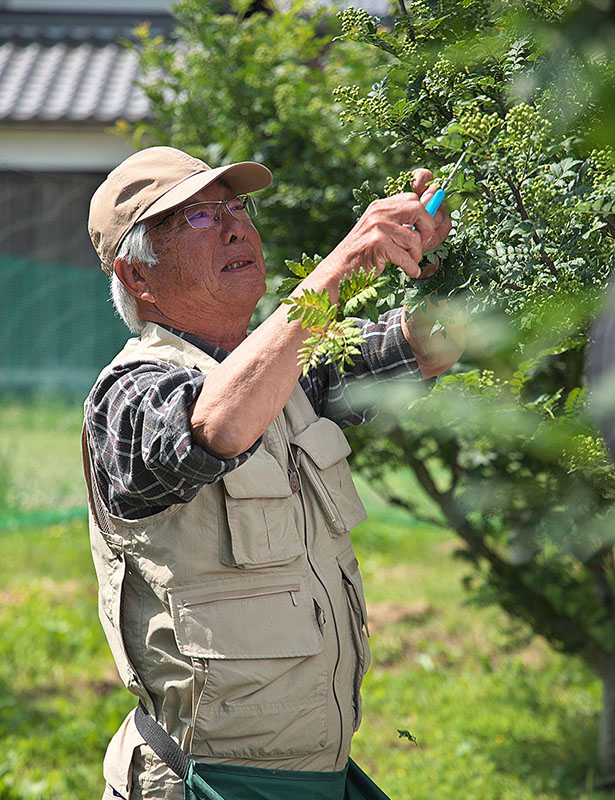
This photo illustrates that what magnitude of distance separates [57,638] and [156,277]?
131 inches

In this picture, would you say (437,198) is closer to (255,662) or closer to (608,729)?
(255,662)

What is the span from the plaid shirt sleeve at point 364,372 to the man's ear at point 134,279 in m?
0.38

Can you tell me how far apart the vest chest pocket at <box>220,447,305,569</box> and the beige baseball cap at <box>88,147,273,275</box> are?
0.55 meters

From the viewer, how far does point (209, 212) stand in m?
1.99

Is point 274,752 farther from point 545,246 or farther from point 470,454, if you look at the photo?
point 470,454

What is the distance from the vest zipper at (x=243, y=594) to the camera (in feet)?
5.89

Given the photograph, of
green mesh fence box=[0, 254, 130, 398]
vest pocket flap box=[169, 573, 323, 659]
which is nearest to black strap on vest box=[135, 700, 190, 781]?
vest pocket flap box=[169, 573, 323, 659]

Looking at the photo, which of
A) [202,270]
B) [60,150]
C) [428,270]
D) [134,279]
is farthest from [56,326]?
[428,270]

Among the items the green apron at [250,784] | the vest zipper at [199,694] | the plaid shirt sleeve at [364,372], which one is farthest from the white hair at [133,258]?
the green apron at [250,784]

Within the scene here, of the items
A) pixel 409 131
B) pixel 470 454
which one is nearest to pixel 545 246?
pixel 409 131

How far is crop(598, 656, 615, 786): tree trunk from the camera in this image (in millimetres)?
3635

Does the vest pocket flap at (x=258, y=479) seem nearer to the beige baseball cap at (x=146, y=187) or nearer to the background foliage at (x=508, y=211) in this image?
the background foliage at (x=508, y=211)

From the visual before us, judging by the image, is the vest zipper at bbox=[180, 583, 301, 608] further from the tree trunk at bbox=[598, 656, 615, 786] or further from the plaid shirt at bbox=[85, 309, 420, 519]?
the tree trunk at bbox=[598, 656, 615, 786]

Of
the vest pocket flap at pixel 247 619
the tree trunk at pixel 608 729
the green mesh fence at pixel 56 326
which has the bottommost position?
the green mesh fence at pixel 56 326
